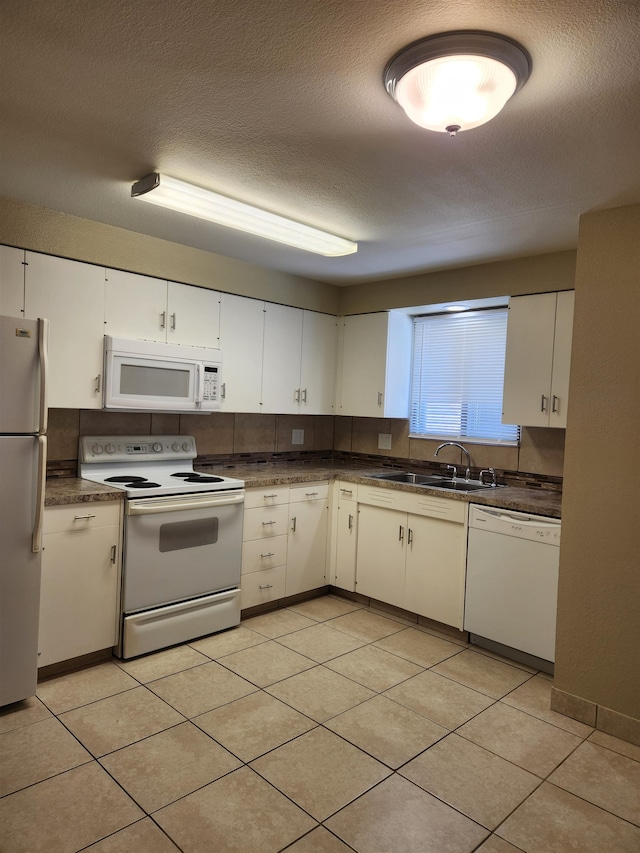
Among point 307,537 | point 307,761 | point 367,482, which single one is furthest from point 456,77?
point 307,537

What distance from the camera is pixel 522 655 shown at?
3252 millimetres

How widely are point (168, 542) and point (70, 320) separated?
4.33 ft

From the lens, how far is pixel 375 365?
4.49m

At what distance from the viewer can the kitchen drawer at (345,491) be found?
412cm

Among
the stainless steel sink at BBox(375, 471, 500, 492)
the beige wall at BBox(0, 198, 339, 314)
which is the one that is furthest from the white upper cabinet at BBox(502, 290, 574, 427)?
the beige wall at BBox(0, 198, 339, 314)

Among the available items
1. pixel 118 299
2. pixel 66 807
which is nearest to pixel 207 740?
pixel 66 807

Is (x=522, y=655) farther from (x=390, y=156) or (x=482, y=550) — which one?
(x=390, y=156)

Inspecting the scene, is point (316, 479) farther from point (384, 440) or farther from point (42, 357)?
point (42, 357)

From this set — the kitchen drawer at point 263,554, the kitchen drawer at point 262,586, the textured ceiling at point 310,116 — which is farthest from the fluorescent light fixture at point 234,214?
the kitchen drawer at point 262,586

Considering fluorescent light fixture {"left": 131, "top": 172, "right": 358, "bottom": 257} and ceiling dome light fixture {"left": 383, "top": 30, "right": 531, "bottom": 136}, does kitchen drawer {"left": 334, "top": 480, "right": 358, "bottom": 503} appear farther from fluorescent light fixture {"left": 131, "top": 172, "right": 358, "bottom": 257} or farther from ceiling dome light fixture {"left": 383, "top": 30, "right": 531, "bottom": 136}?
ceiling dome light fixture {"left": 383, "top": 30, "right": 531, "bottom": 136}

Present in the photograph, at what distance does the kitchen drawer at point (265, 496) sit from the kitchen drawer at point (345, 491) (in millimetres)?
451

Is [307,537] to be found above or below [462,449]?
below

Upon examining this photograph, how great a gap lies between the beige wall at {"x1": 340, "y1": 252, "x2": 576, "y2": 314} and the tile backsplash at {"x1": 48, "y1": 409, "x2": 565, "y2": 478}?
915mm

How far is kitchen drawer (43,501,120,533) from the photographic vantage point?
2.81 m
